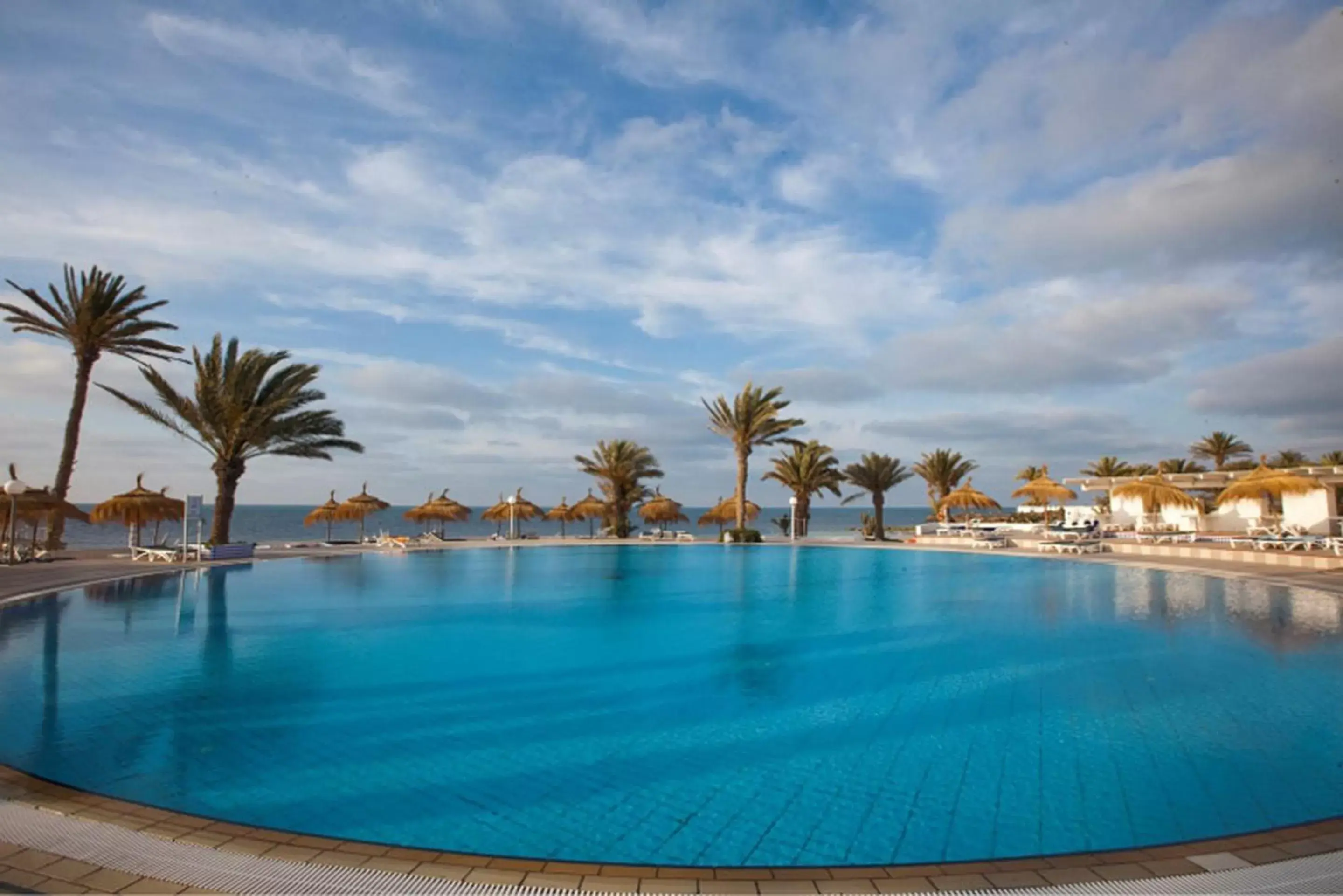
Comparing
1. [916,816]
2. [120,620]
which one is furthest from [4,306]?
[916,816]

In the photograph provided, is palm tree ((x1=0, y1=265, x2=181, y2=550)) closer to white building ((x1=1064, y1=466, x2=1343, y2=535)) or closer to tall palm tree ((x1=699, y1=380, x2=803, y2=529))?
tall palm tree ((x1=699, y1=380, x2=803, y2=529))

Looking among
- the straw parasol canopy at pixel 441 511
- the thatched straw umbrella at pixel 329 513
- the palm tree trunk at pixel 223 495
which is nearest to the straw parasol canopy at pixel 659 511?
the straw parasol canopy at pixel 441 511

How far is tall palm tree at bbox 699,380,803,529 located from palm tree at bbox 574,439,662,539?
4.67m

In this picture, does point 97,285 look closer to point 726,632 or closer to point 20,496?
point 20,496

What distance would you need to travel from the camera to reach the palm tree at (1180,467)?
44312 mm

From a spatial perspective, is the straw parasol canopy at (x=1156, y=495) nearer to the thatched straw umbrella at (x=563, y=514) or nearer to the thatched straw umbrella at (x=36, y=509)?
the thatched straw umbrella at (x=563, y=514)

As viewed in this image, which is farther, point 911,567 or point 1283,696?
point 911,567

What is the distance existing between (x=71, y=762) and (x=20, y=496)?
66.3 feet

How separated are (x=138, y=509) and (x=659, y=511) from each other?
2193cm

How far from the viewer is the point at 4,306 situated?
21.0 meters

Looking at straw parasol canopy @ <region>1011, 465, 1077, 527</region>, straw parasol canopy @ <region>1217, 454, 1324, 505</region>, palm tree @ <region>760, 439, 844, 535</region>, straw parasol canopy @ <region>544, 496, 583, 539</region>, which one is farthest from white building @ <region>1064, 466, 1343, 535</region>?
straw parasol canopy @ <region>544, 496, 583, 539</region>

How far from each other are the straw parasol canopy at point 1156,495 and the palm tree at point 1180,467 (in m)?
20.4

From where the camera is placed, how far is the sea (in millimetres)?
44978

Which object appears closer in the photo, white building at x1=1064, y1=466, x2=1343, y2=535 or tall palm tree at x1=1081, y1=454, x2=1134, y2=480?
white building at x1=1064, y1=466, x2=1343, y2=535
